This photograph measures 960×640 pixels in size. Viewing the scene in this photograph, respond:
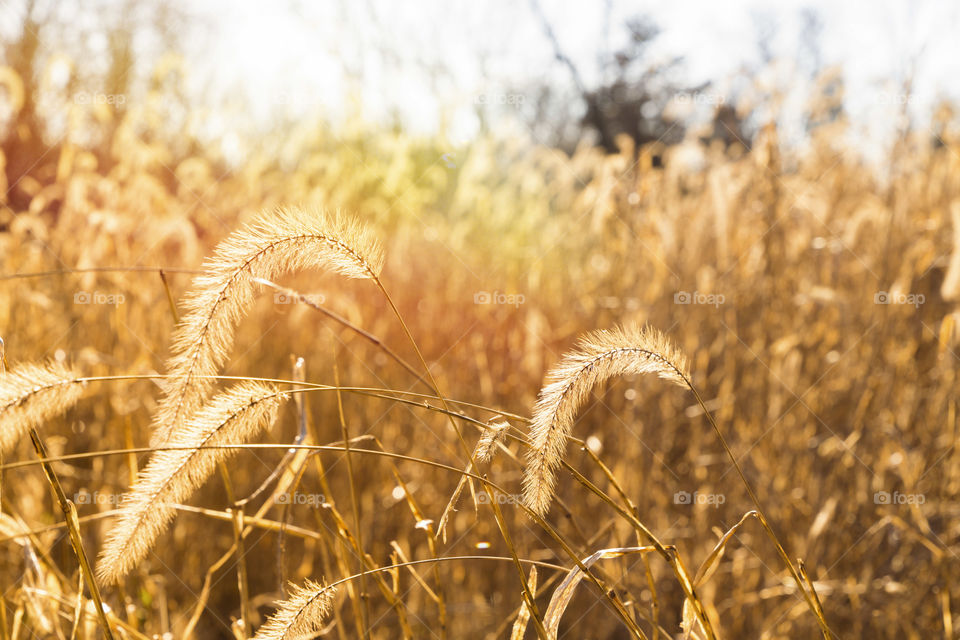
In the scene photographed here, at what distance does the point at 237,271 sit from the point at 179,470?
0.28 meters

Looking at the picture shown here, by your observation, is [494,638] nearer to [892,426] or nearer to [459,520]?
[459,520]

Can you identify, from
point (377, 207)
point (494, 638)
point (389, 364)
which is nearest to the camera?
point (494, 638)

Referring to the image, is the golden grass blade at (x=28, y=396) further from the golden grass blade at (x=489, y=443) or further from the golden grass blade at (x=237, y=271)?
the golden grass blade at (x=489, y=443)

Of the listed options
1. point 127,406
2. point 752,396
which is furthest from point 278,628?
point 752,396

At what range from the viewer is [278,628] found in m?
→ 0.96

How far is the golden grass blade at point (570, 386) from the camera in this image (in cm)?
91

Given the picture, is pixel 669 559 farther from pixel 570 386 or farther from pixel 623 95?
pixel 623 95

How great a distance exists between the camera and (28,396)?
93 centimetres

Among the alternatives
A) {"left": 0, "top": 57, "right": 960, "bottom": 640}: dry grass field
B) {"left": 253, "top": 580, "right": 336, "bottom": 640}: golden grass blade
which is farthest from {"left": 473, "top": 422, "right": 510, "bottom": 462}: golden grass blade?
{"left": 0, "top": 57, "right": 960, "bottom": 640}: dry grass field

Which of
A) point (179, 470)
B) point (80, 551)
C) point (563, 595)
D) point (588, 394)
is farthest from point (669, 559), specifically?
point (588, 394)

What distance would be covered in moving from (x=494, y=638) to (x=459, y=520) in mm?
1447

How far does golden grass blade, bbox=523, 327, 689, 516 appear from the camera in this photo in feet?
3.00

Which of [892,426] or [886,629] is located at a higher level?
[892,426]

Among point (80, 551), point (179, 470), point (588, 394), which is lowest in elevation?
point (588, 394)
